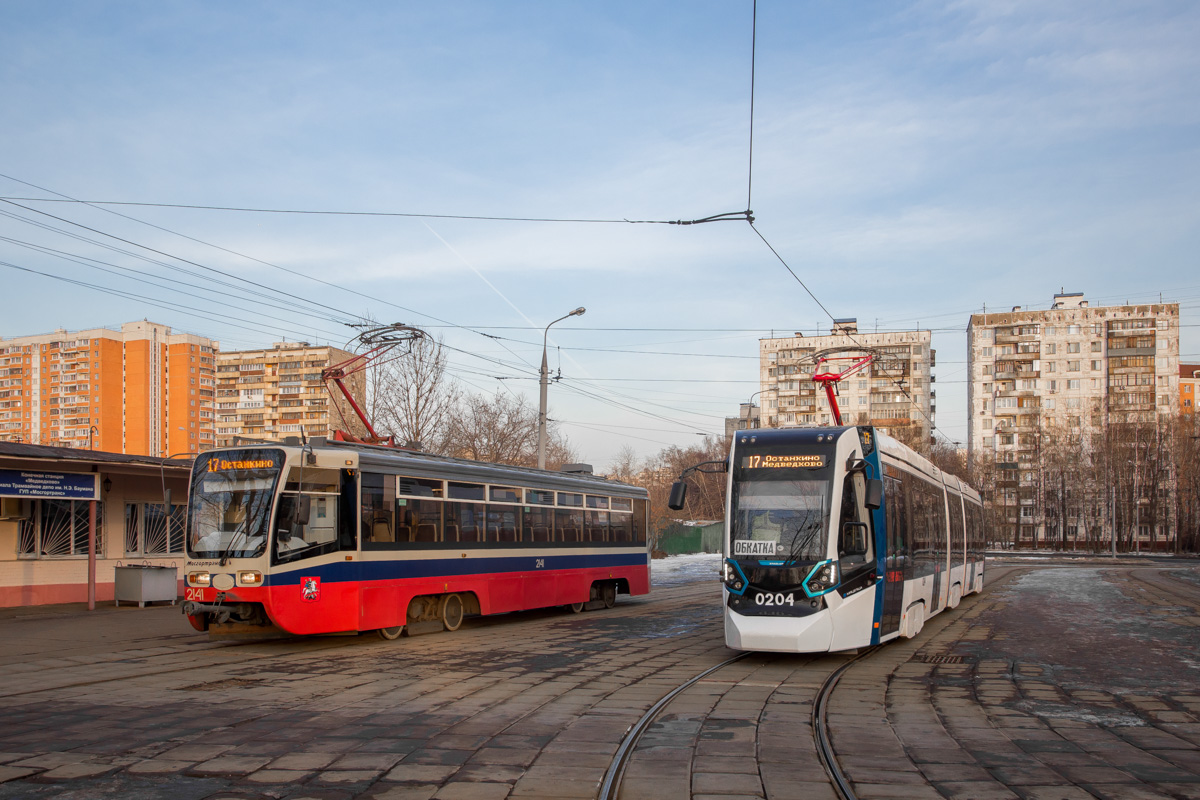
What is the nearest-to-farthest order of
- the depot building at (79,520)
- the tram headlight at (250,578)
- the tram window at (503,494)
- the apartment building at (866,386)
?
1. the tram headlight at (250,578)
2. the tram window at (503,494)
3. the depot building at (79,520)
4. the apartment building at (866,386)

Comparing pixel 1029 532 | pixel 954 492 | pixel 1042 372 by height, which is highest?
pixel 1042 372

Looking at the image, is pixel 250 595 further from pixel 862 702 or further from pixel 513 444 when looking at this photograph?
pixel 513 444

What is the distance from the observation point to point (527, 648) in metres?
13.9

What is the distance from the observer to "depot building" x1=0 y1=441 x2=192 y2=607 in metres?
18.7

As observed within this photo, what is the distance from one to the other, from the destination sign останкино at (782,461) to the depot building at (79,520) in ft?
37.6

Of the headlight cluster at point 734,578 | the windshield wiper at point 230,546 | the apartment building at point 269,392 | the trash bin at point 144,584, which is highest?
the apartment building at point 269,392

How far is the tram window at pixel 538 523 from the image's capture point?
1802 cm

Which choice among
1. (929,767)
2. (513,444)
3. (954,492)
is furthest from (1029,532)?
(929,767)

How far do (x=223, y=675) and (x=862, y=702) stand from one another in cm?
695

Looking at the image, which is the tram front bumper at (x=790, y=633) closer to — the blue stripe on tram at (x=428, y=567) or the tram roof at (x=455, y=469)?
the blue stripe on tram at (x=428, y=567)

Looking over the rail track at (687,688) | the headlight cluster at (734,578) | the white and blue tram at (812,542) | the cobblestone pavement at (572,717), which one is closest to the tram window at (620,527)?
the cobblestone pavement at (572,717)

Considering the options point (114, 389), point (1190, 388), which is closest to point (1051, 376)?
point (1190, 388)

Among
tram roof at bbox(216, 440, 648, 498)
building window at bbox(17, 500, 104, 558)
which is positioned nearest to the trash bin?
building window at bbox(17, 500, 104, 558)

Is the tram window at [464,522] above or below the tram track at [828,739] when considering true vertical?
above
